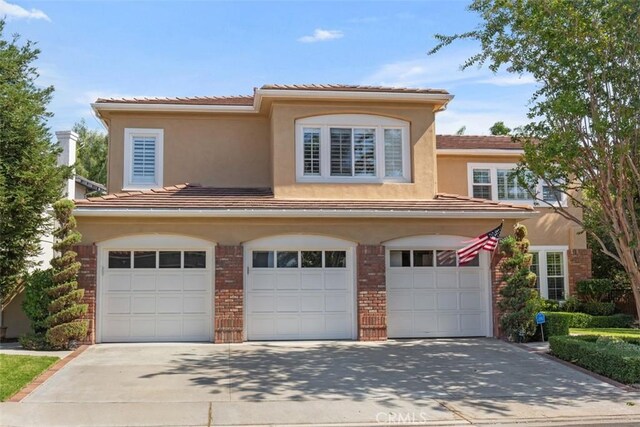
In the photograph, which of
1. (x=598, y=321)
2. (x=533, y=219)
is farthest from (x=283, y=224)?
(x=598, y=321)

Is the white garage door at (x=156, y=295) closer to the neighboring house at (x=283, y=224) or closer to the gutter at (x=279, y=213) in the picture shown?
the neighboring house at (x=283, y=224)

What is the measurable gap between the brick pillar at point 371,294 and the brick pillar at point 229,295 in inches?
116

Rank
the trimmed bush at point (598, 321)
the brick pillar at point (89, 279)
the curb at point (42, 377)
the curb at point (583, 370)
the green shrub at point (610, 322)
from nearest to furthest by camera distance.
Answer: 1. the curb at point (42, 377)
2. the curb at point (583, 370)
3. the brick pillar at point (89, 279)
4. the trimmed bush at point (598, 321)
5. the green shrub at point (610, 322)

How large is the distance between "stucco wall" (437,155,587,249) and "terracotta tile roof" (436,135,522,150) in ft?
1.19

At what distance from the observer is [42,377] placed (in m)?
10.9

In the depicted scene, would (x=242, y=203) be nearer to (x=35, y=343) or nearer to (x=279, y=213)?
(x=279, y=213)

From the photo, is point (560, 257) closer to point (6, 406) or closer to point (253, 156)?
point (253, 156)

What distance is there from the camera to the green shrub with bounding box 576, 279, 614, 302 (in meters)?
22.0

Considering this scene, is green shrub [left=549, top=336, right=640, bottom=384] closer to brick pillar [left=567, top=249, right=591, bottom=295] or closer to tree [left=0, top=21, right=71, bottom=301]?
brick pillar [left=567, top=249, right=591, bottom=295]

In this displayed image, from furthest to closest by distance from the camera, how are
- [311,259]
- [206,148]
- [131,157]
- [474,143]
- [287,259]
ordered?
[474,143] → [206,148] → [131,157] → [311,259] → [287,259]

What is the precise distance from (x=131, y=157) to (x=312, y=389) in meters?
10.2

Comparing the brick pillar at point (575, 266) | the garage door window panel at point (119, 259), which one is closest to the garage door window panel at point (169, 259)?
the garage door window panel at point (119, 259)

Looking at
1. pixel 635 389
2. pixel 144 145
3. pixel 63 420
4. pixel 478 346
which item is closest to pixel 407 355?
pixel 478 346

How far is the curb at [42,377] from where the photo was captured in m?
9.62
